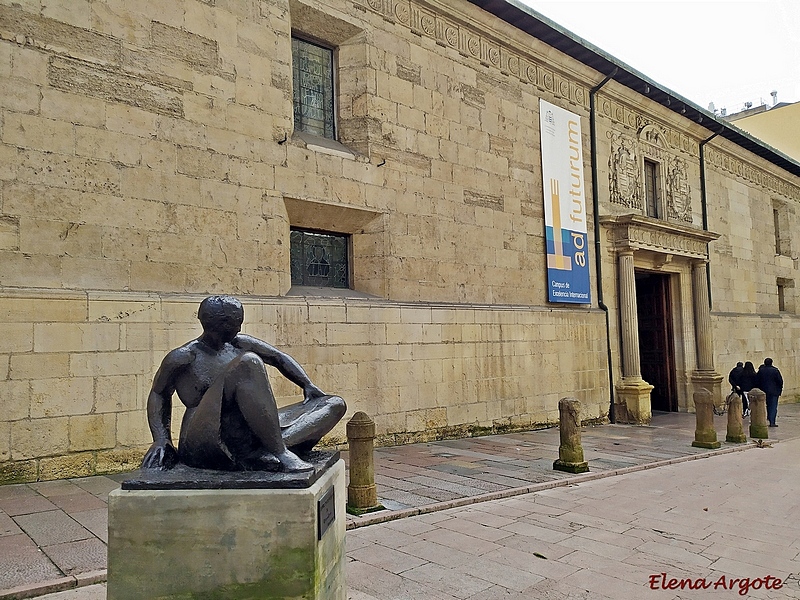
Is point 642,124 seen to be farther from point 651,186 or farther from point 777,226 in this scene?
point 777,226

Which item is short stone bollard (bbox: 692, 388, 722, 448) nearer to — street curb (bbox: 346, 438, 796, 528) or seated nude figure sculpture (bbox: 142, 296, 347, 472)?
street curb (bbox: 346, 438, 796, 528)

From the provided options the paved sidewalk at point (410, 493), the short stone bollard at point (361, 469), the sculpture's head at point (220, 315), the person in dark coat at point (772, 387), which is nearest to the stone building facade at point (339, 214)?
the paved sidewalk at point (410, 493)

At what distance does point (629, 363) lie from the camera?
43.9 ft

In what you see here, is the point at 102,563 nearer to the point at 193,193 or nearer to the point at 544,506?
the point at 544,506

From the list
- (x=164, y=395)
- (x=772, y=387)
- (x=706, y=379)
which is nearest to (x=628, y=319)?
(x=772, y=387)

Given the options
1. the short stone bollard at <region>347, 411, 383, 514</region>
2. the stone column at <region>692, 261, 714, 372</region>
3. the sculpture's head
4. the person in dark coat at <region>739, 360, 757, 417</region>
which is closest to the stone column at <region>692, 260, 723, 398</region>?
the stone column at <region>692, 261, 714, 372</region>

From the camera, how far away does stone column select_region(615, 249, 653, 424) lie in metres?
13.0

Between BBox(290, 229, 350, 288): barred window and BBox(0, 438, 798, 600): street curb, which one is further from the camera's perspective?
BBox(290, 229, 350, 288): barred window

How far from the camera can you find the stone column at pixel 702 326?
1561 centimetres

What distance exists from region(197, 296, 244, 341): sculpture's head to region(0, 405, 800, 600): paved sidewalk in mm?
1740

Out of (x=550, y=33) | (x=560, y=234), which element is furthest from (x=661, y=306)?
(x=550, y=33)

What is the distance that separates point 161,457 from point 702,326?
1560 cm

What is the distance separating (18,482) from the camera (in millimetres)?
5871
